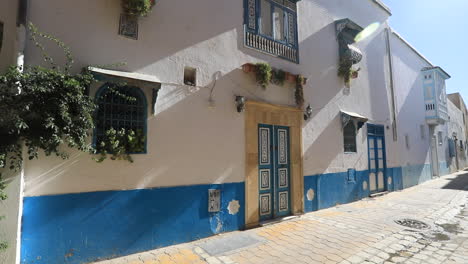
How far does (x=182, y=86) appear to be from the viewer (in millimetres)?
4832

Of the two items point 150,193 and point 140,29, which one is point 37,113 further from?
point 140,29

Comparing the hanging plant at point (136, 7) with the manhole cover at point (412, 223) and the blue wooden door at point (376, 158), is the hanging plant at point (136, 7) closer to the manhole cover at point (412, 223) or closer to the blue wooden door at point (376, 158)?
the manhole cover at point (412, 223)

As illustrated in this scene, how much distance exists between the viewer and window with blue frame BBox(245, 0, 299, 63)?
20.1 feet

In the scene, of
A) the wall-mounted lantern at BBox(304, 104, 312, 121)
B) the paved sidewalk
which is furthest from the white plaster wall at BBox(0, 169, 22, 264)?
the wall-mounted lantern at BBox(304, 104, 312, 121)

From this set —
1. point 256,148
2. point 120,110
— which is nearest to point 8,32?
point 120,110

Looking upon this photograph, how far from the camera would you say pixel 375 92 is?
33.5 feet

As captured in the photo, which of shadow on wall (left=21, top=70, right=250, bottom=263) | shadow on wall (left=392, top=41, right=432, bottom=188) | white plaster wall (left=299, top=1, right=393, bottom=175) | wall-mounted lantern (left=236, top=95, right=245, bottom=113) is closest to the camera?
shadow on wall (left=21, top=70, right=250, bottom=263)

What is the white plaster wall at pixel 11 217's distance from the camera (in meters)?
3.09

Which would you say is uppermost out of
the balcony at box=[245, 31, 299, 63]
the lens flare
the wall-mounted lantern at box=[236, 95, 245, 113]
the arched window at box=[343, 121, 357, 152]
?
the lens flare

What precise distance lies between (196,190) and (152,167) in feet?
3.24

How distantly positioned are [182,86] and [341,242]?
426 centimetres

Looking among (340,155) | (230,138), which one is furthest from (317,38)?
(230,138)

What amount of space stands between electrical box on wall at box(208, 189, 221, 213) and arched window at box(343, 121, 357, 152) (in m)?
5.30

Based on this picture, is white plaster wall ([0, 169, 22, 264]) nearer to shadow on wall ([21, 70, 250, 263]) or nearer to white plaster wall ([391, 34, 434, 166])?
shadow on wall ([21, 70, 250, 263])
